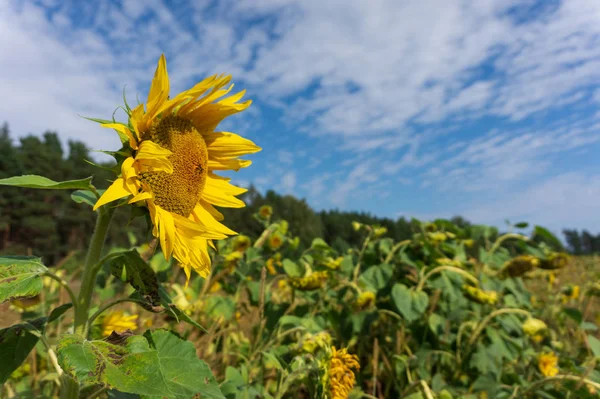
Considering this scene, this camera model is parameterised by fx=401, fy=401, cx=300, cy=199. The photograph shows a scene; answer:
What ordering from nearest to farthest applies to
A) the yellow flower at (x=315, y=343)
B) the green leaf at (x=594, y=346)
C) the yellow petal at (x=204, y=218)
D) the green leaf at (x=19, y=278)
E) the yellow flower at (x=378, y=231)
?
the green leaf at (x=19, y=278), the yellow petal at (x=204, y=218), the yellow flower at (x=315, y=343), the green leaf at (x=594, y=346), the yellow flower at (x=378, y=231)

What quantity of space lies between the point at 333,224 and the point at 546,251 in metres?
3.97

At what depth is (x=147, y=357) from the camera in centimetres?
57

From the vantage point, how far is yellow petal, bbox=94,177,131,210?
2.28 ft

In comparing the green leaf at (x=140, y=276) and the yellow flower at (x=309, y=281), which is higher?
the green leaf at (x=140, y=276)

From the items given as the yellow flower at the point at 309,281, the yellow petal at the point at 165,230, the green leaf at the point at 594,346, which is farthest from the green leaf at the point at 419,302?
the yellow petal at the point at 165,230

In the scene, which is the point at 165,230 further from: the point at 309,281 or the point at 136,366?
the point at 309,281

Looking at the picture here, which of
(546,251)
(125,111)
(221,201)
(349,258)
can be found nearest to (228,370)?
(221,201)

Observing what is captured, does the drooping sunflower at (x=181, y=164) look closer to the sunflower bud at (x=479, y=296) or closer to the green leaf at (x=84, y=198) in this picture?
the green leaf at (x=84, y=198)

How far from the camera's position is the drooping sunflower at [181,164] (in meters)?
0.78

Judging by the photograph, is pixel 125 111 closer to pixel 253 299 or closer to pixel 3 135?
pixel 253 299

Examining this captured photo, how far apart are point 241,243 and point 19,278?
163 centimetres

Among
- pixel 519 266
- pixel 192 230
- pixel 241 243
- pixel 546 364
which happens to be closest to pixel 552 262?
pixel 519 266

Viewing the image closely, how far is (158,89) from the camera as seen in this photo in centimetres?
82

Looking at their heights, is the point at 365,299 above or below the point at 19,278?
below
